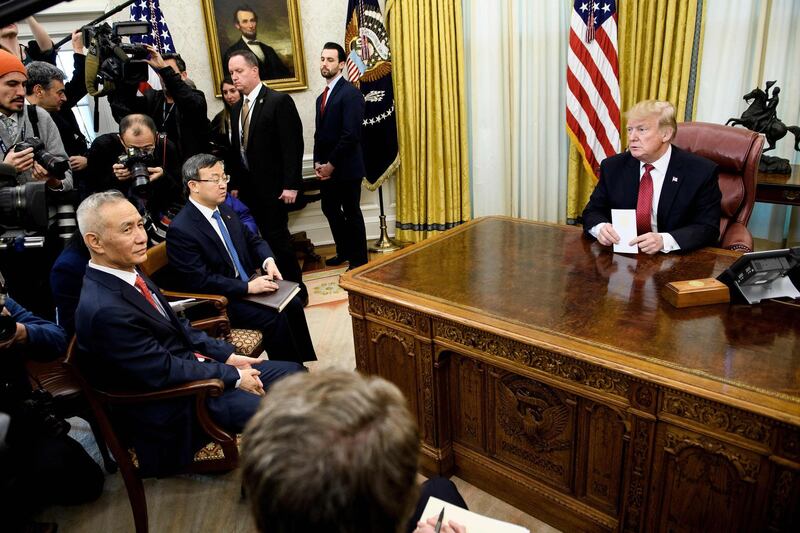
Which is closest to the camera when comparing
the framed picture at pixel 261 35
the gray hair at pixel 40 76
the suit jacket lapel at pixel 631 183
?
the suit jacket lapel at pixel 631 183

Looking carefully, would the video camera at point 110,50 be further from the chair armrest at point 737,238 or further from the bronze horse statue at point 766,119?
the bronze horse statue at point 766,119

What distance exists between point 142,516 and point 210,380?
618 mm

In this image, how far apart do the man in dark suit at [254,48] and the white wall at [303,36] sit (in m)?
0.16

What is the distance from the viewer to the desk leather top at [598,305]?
1.69 m

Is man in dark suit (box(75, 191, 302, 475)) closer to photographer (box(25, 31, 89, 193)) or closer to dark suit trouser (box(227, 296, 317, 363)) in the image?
dark suit trouser (box(227, 296, 317, 363))

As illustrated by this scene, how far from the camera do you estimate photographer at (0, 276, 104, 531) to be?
2.07m

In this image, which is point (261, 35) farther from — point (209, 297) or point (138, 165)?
point (209, 297)

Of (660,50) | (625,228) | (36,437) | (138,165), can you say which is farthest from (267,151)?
(660,50)

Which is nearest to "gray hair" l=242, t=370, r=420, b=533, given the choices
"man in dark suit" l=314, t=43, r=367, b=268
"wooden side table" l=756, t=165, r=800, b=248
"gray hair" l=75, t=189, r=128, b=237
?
"gray hair" l=75, t=189, r=128, b=237

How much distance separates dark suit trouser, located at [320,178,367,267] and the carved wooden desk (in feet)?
6.35

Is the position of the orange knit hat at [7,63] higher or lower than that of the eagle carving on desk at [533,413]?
higher

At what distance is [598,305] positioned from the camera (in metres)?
2.11

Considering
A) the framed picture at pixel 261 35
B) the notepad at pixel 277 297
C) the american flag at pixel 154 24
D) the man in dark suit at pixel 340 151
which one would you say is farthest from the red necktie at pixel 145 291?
the framed picture at pixel 261 35

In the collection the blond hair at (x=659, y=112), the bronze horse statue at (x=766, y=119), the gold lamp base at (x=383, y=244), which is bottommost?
the gold lamp base at (x=383, y=244)
